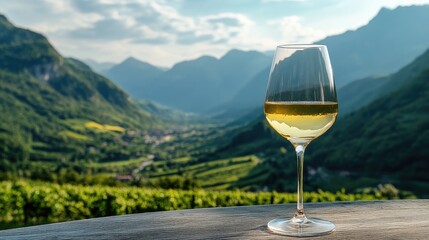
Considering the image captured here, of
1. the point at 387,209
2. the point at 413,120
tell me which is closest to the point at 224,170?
the point at 413,120

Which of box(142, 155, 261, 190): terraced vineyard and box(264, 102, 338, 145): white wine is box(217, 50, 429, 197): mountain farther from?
box(264, 102, 338, 145): white wine

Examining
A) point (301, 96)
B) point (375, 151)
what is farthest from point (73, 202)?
point (375, 151)

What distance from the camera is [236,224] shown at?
2.33 meters

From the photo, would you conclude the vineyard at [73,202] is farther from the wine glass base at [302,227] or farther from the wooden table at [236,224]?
the wine glass base at [302,227]

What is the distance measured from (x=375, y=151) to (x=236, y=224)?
129 meters

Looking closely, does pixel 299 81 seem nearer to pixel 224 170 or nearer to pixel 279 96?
pixel 279 96

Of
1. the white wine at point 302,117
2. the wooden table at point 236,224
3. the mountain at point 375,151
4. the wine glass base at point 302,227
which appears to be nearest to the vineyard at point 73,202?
the wooden table at point 236,224

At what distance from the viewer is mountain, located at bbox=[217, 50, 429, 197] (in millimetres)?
111625

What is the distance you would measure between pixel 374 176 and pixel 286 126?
399ft

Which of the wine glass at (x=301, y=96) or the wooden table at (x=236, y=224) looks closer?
the wooden table at (x=236, y=224)

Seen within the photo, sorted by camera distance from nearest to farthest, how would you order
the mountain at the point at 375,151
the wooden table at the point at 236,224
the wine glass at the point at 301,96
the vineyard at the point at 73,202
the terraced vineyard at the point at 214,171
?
1. the wooden table at the point at 236,224
2. the wine glass at the point at 301,96
3. the vineyard at the point at 73,202
4. the mountain at the point at 375,151
5. the terraced vineyard at the point at 214,171

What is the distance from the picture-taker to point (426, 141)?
11606 centimetres

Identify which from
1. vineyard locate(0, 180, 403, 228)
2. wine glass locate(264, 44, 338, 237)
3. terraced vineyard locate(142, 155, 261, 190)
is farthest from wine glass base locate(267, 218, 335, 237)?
terraced vineyard locate(142, 155, 261, 190)

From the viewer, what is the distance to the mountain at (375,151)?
111625 mm
